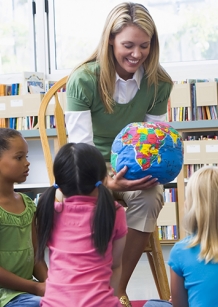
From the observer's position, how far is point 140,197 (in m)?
2.08

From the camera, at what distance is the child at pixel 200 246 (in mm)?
1465

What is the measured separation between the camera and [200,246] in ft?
4.88

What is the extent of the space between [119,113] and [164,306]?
776mm

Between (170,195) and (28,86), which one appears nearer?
(170,195)

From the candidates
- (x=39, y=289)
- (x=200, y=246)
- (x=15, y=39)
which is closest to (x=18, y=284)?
(x=39, y=289)

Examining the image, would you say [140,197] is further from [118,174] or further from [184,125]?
[184,125]

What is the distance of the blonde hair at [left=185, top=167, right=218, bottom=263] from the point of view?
147cm

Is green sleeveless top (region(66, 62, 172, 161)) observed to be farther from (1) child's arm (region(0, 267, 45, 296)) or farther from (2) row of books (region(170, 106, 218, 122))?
(2) row of books (region(170, 106, 218, 122))

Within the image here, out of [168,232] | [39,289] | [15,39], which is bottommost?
[168,232]

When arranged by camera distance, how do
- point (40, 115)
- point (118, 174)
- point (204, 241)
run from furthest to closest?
point (40, 115) < point (118, 174) < point (204, 241)

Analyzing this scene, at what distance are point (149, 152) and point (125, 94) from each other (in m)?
0.46

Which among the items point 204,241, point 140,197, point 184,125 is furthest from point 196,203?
point 184,125

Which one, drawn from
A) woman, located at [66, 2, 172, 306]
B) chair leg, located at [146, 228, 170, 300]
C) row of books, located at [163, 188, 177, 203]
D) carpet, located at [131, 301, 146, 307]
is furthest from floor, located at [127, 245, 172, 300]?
woman, located at [66, 2, 172, 306]

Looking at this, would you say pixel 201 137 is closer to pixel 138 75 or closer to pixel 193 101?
pixel 193 101
